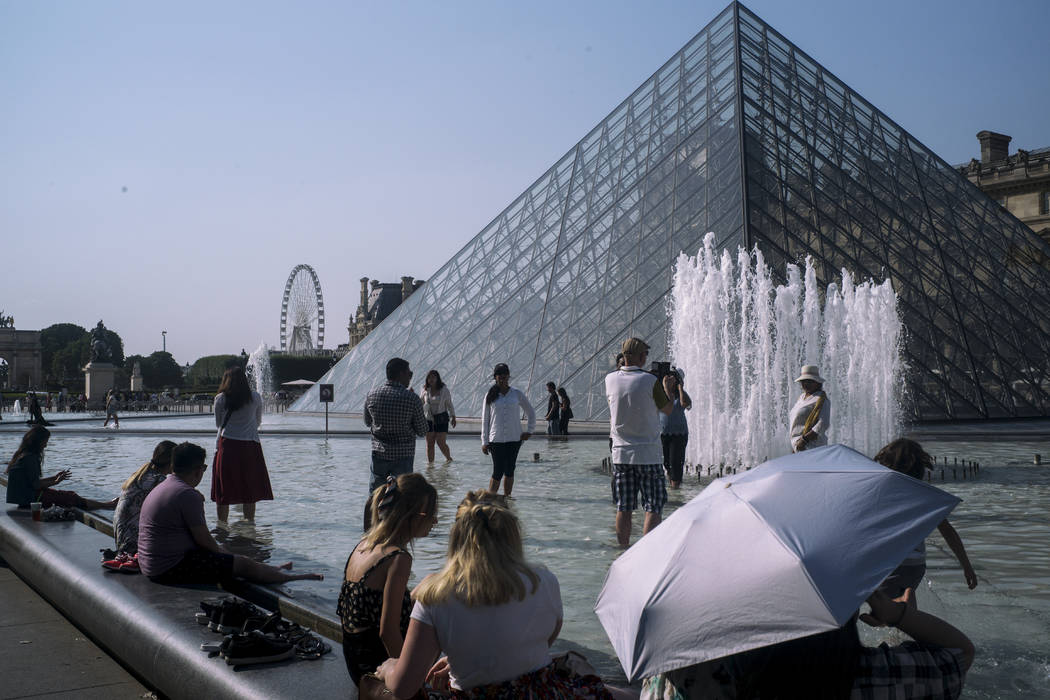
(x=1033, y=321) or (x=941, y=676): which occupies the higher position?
(x=1033, y=321)

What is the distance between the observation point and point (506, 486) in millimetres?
8617

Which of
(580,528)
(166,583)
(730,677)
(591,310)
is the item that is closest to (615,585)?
(730,677)

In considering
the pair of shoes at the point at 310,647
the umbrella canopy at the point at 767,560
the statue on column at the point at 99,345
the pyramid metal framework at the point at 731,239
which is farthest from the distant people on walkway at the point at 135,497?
the statue on column at the point at 99,345

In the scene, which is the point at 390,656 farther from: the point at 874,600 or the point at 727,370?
the point at 727,370

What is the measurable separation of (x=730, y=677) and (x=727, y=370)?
14.3 metres

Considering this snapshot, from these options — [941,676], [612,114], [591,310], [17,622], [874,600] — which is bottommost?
[17,622]

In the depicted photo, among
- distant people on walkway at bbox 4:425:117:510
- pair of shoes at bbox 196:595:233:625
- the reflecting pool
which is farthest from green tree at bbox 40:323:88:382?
pair of shoes at bbox 196:595:233:625

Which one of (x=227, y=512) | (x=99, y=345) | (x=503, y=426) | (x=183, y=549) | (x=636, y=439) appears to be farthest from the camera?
(x=99, y=345)

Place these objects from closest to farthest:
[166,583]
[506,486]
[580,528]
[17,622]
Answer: [166,583]
[17,622]
[580,528]
[506,486]

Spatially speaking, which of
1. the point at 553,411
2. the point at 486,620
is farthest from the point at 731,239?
the point at 486,620

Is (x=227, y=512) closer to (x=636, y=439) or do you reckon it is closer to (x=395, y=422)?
(x=395, y=422)

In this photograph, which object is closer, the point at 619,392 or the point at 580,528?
the point at 619,392

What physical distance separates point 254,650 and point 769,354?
50.1 ft

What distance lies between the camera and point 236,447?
7.26 m
